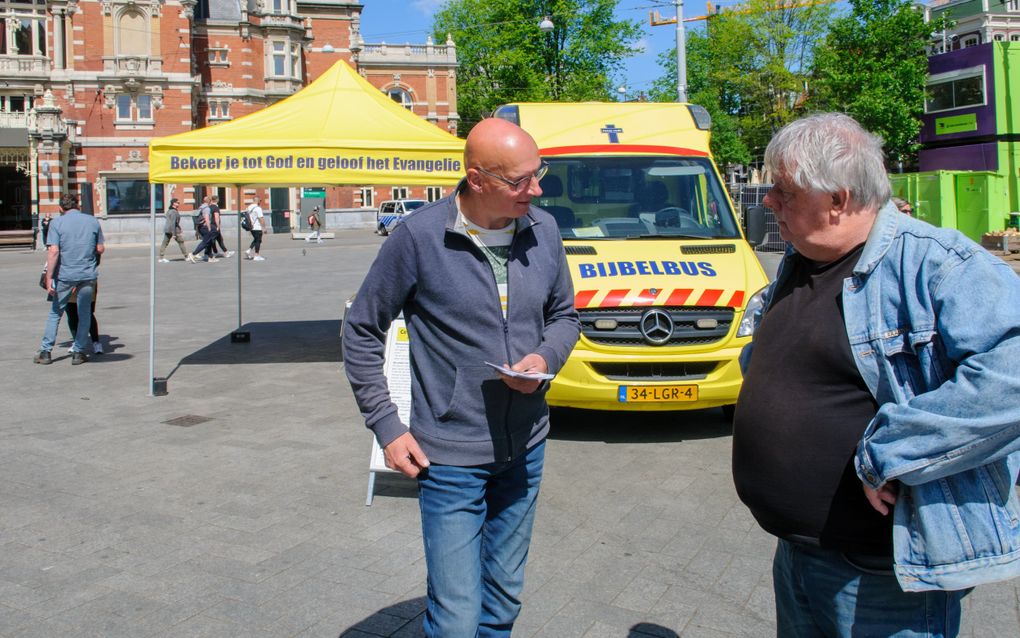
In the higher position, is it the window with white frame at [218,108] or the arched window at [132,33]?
the arched window at [132,33]

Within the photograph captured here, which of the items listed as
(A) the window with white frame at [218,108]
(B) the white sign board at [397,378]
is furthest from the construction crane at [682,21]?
(A) the window with white frame at [218,108]

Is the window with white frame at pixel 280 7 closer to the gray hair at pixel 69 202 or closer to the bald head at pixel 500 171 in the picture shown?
the gray hair at pixel 69 202

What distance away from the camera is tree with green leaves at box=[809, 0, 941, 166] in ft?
119

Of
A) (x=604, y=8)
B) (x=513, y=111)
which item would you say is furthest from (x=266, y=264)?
(x=604, y=8)

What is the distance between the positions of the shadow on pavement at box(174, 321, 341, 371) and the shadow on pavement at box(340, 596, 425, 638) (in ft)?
21.4

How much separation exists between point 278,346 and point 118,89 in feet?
141

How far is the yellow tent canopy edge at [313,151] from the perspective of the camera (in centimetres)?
859

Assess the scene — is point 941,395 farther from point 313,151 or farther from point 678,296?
point 313,151

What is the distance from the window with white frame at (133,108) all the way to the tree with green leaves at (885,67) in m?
34.7

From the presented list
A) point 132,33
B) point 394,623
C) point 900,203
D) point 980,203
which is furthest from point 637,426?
point 132,33

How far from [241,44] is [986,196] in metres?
42.4

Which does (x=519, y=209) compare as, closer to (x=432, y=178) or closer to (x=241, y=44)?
(x=432, y=178)

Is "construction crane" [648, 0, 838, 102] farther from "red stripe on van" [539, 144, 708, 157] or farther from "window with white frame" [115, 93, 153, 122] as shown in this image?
"window with white frame" [115, 93, 153, 122]

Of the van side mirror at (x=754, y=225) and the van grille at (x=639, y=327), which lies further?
the van side mirror at (x=754, y=225)
